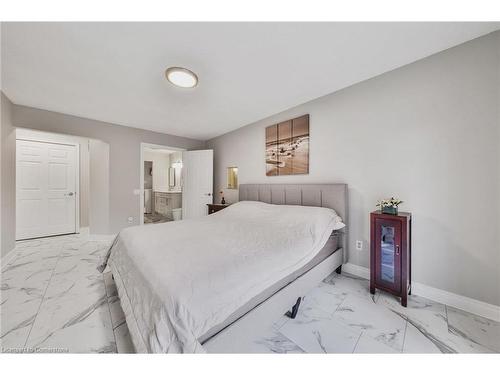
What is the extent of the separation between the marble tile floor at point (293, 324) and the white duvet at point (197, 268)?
0.22m

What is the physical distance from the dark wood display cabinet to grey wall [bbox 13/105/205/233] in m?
4.26

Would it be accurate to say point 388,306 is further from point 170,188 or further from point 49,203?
point 170,188

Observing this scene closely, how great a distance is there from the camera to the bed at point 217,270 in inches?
34.3

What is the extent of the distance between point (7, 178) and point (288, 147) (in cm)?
417

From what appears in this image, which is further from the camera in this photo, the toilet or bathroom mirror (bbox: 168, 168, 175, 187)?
bathroom mirror (bbox: 168, 168, 175, 187)

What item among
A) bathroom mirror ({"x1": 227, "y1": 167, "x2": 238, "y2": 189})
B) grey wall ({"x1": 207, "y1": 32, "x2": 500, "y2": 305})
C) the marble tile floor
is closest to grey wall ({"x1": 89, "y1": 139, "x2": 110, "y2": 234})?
the marble tile floor

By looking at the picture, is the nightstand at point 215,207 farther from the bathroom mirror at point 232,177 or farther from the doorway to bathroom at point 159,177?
the doorway to bathroom at point 159,177

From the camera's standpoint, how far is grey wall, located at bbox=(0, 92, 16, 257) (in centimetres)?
249

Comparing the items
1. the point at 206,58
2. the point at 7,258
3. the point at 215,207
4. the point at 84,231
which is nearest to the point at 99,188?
the point at 84,231

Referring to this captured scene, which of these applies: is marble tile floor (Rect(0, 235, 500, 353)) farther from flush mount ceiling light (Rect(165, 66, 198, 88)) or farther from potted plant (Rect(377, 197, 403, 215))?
flush mount ceiling light (Rect(165, 66, 198, 88))

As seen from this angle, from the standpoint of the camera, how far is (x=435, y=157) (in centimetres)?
174

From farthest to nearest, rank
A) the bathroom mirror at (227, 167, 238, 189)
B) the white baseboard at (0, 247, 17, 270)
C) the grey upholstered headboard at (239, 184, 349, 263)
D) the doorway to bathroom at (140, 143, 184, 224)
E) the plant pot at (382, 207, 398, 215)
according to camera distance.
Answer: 1. the doorway to bathroom at (140, 143, 184, 224)
2. the bathroom mirror at (227, 167, 238, 189)
3. the white baseboard at (0, 247, 17, 270)
4. the grey upholstered headboard at (239, 184, 349, 263)
5. the plant pot at (382, 207, 398, 215)

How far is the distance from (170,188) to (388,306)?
673cm

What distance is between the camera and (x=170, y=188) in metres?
6.80
